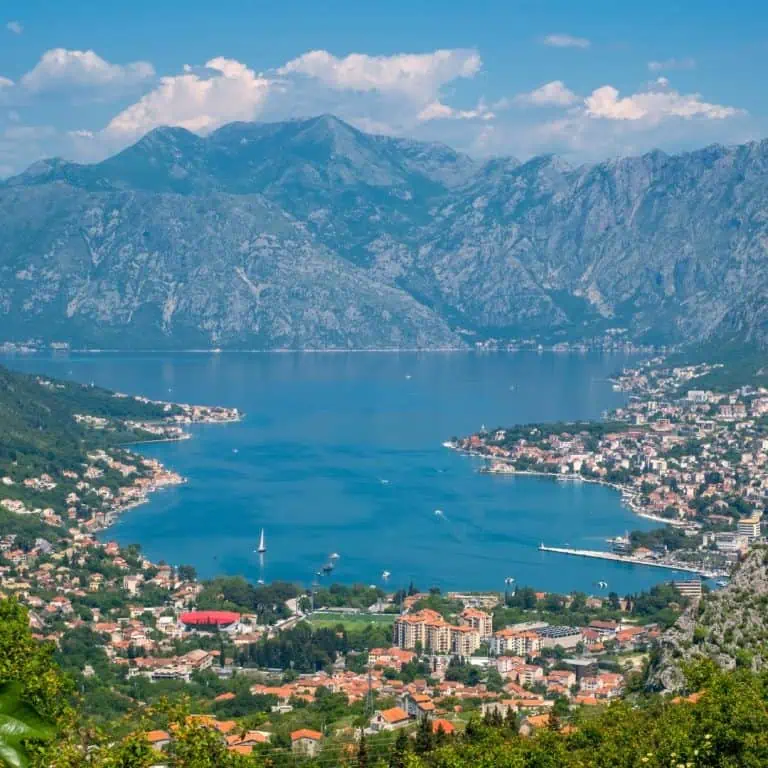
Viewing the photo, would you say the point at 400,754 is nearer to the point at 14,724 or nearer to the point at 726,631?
the point at 726,631

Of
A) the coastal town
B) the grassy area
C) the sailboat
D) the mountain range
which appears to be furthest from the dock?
the mountain range

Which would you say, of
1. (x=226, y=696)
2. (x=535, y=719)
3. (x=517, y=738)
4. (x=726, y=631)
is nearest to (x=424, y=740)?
(x=517, y=738)

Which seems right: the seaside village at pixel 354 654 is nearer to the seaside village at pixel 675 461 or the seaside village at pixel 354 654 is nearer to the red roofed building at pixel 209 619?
the red roofed building at pixel 209 619

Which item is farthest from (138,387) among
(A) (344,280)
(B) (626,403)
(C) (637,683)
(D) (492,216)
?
(D) (492,216)

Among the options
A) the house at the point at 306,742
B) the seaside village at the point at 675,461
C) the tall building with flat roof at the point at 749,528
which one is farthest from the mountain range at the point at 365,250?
the house at the point at 306,742

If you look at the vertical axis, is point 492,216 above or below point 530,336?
above

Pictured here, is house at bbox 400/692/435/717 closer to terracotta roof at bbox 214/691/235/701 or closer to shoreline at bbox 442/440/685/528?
terracotta roof at bbox 214/691/235/701

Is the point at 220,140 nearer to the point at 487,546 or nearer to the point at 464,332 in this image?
the point at 464,332
